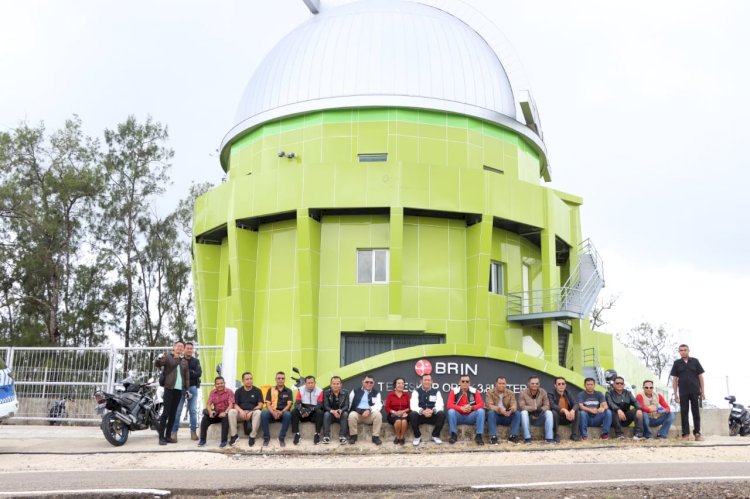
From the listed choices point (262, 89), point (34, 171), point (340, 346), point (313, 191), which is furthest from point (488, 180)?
point (34, 171)

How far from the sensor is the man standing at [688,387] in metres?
13.3

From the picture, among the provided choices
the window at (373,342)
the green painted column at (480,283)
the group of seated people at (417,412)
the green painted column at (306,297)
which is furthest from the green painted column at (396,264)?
the group of seated people at (417,412)

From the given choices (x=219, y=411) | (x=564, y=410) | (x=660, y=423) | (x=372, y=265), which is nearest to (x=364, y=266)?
(x=372, y=265)

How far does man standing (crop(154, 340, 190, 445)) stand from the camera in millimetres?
13062

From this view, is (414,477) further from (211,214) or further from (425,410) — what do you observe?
(211,214)

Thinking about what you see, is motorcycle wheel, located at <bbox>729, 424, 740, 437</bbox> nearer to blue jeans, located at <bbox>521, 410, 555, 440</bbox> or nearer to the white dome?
blue jeans, located at <bbox>521, 410, 555, 440</bbox>

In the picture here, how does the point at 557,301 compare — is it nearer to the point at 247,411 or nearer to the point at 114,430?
the point at 247,411

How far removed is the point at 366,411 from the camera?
498 inches

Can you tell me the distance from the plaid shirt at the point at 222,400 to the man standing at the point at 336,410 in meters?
1.71

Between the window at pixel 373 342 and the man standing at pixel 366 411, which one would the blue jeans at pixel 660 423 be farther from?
the window at pixel 373 342

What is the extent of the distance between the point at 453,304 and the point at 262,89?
10473mm

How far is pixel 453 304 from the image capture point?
22.3m

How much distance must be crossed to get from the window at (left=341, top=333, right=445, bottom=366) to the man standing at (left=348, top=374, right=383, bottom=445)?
26.3 ft

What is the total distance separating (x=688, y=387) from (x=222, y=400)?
8.55 m
